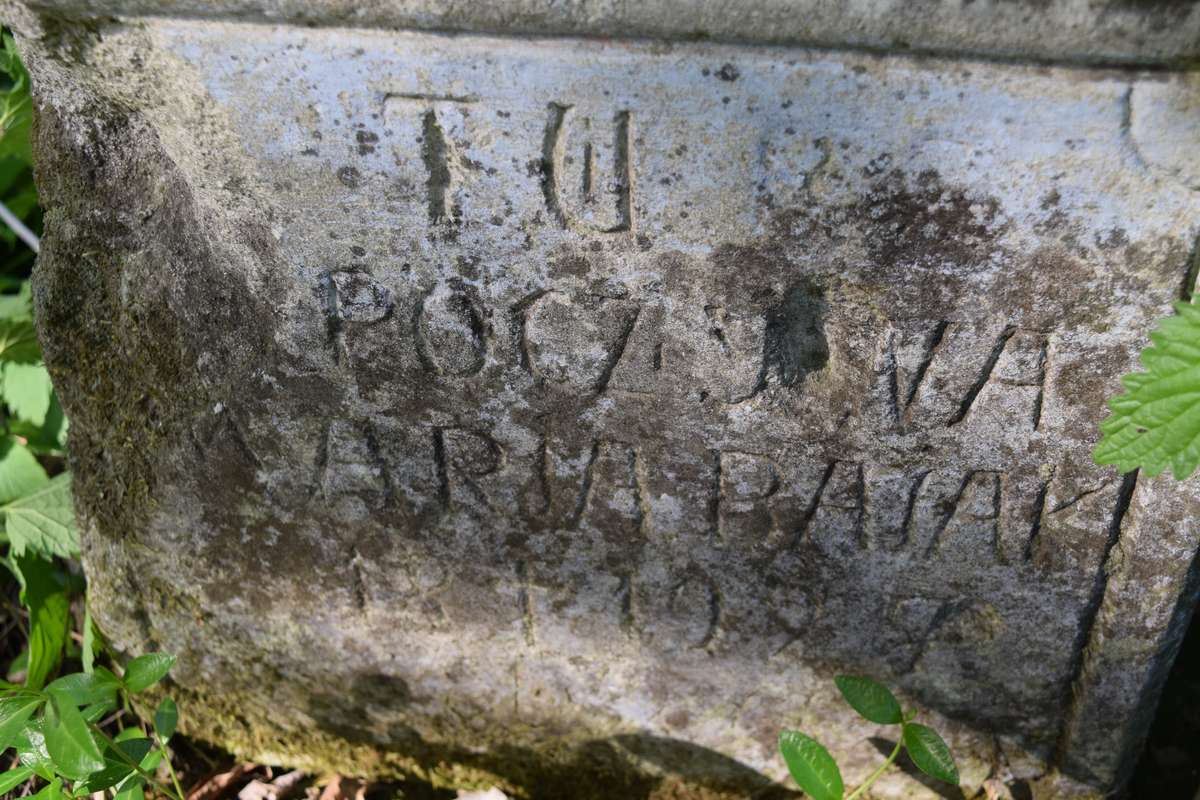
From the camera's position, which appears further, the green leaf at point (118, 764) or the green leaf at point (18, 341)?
the green leaf at point (18, 341)

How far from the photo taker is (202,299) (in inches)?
56.3

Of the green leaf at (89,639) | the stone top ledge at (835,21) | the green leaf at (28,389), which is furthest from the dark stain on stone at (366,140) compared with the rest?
the green leaf at (28,389)

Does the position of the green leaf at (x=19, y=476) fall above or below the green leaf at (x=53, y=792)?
above

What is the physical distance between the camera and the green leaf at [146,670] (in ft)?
5.01

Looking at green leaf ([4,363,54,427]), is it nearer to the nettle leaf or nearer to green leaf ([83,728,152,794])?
green leaf ([83,728,152,794])

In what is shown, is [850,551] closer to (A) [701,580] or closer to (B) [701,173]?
(A) [701,580]

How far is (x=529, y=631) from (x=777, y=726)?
0.42 metres

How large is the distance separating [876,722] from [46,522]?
57.2 inches

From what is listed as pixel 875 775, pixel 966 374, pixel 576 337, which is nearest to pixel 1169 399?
pixel 966 374

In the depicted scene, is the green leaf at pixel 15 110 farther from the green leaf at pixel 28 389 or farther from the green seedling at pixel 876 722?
the green seedling at pixel 876 722

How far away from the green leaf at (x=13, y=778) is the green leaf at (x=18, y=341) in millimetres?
901

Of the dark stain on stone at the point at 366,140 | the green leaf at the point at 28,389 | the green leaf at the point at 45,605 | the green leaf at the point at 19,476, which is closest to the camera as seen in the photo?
the dark stain on stone at the point at 366,140

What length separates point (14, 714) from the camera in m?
1.43

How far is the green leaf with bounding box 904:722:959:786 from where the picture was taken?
5.08ft
